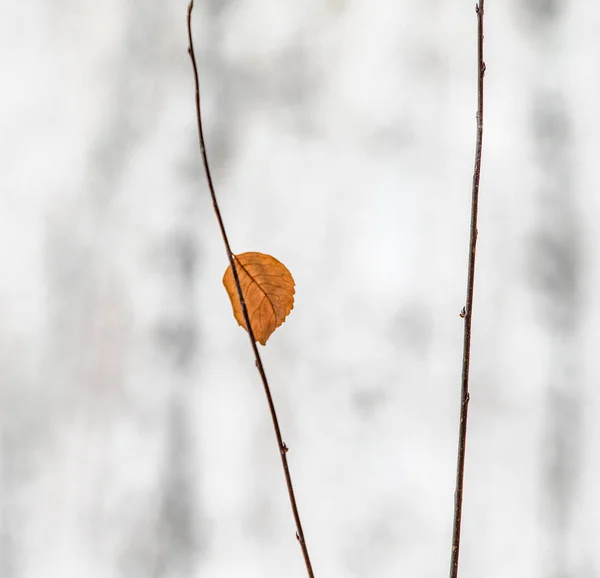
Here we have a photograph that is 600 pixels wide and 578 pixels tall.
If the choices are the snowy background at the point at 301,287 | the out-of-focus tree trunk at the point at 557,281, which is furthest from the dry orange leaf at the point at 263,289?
the out-of-focus tree trunk at the point at 557,281

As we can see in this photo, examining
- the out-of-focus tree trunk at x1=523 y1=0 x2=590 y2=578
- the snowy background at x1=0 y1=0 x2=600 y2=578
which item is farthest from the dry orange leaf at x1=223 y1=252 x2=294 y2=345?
the out-of-focus tree trunk at x1=523 y1=0 x2=590 y2=578

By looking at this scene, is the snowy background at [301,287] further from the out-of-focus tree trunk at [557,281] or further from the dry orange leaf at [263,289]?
the dry orange leaf at [263,289]

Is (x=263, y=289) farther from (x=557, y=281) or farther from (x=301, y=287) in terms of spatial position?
(x=557, y=281)

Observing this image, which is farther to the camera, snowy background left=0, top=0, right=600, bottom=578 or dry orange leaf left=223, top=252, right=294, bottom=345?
snowy background left=0, top=0, right=600, bottom=578

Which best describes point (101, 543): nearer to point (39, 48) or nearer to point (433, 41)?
point (39, 48)

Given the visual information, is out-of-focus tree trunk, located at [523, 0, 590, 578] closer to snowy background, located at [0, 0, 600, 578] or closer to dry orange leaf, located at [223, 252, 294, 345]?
snowy background, located at [0, 0, 600, 578]

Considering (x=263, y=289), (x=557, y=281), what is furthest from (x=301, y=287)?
(x=557, y=281)
